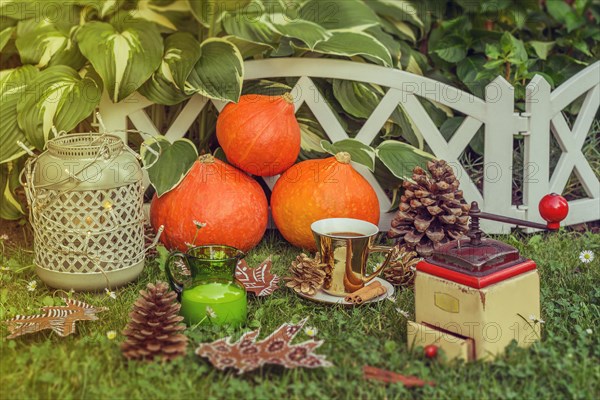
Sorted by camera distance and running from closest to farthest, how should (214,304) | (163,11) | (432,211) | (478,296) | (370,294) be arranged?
(478,296), (214,304), (370,294), (432,211), (163,11)

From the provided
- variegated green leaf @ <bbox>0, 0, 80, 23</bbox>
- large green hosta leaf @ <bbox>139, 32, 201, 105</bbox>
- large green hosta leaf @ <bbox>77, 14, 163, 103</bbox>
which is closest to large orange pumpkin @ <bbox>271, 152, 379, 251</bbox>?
large green hosta leaf @ <bbox>139, 32, 201, 105</bbox>

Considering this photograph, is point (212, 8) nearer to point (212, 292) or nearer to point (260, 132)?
point (260, 132)

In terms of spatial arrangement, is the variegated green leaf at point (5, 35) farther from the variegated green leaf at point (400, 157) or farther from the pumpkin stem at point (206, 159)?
the variegated green leaf at point (400, 157)

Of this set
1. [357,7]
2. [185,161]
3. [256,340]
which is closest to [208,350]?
[256,340]

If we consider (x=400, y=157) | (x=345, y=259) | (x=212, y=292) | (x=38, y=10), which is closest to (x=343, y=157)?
(x=400, y=157)

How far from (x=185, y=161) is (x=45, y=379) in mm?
984

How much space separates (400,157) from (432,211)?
0.30m

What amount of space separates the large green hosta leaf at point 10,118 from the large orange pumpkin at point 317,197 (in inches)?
32.3

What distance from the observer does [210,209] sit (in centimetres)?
241

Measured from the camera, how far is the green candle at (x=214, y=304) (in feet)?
6.24

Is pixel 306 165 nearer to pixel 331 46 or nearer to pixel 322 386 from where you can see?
pixel 331 46

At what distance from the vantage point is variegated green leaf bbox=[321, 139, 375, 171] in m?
2.57

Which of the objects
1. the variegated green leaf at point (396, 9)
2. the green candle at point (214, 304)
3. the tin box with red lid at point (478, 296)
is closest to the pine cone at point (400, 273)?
the tin box with red lid at point (478, 296)

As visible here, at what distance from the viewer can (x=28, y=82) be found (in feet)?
8.17
